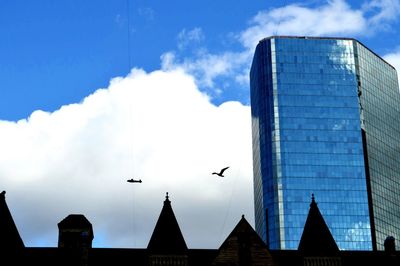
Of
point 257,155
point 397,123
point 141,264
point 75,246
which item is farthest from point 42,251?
point 397,123

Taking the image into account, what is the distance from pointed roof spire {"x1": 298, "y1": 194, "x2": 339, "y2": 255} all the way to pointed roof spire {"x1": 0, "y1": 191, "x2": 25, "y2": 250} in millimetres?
23334

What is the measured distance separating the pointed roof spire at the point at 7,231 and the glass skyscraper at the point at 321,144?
9296 centimetres

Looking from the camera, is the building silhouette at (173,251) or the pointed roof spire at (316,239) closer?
Answer: the building silhouette at (173,251)

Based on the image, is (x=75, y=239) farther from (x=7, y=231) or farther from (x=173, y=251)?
(x=173, y=251)

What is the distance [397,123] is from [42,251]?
136072 mm

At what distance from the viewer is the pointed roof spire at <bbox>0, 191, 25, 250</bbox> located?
55.2 meters

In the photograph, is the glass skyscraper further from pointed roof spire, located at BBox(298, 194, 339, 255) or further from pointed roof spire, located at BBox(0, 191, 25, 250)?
pointed roof spire, located at BBox(0, 191, 25, 250)

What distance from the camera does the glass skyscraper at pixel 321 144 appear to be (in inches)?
5719

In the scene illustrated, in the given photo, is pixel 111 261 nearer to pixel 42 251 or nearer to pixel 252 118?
pixel 42 251

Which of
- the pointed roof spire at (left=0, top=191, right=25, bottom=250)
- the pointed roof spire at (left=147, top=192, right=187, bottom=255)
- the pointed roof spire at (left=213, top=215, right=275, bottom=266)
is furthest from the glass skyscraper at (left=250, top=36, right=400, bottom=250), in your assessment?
the pointed roof spire at (left=0, top=191, right=25, bottom=250)

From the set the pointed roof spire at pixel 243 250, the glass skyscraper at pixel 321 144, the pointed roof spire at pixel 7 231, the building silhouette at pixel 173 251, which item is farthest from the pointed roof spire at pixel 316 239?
the glass skyscraper at pixel 321 144

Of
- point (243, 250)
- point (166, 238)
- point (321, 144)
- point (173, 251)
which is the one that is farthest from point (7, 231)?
point (321, 144)

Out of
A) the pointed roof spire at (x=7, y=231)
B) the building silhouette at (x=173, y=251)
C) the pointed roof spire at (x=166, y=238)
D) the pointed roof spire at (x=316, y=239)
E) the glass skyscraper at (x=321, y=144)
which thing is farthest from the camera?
the glass skyscraper at (x=321, y=144)

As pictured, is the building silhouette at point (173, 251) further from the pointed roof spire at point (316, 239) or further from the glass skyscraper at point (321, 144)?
the glass skyscraper at point (321, 144)
